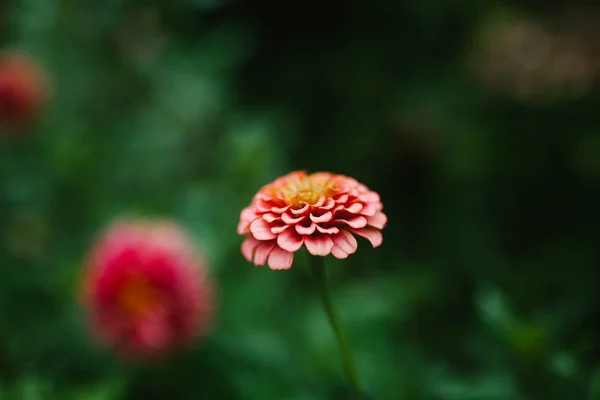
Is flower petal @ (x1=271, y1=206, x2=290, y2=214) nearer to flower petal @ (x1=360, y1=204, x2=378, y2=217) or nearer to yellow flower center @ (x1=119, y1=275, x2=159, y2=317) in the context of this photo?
flower petal @ (x1=360, y1=204, x2=378, y2=217)

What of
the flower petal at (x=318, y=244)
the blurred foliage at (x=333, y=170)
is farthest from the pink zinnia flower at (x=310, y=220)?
the blurred foliage at (x=333, y=170)

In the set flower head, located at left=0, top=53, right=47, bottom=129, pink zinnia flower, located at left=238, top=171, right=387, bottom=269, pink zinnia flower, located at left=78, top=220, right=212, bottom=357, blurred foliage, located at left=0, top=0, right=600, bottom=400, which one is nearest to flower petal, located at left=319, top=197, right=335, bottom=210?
pink zinnia flower, located at left=238, top=171, right=387, bottom=269

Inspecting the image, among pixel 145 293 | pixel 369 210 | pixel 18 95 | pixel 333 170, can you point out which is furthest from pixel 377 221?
pixel 333 170

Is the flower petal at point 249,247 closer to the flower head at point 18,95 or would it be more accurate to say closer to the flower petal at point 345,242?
the flower petal at point 345,242

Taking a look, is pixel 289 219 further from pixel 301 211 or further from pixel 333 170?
pixel 333 170

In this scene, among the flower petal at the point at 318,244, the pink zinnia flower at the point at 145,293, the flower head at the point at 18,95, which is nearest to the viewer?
the flower petal at the point at 318,244

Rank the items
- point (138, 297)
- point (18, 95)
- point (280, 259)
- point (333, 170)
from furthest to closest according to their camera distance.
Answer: point (333, 170) → point (18, 95) → point (138, 297) → point (280, 259)

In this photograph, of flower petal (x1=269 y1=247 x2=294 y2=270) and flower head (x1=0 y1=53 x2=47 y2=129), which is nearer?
flower petal (x1=269 y1=247 x2=294 y2=270)
